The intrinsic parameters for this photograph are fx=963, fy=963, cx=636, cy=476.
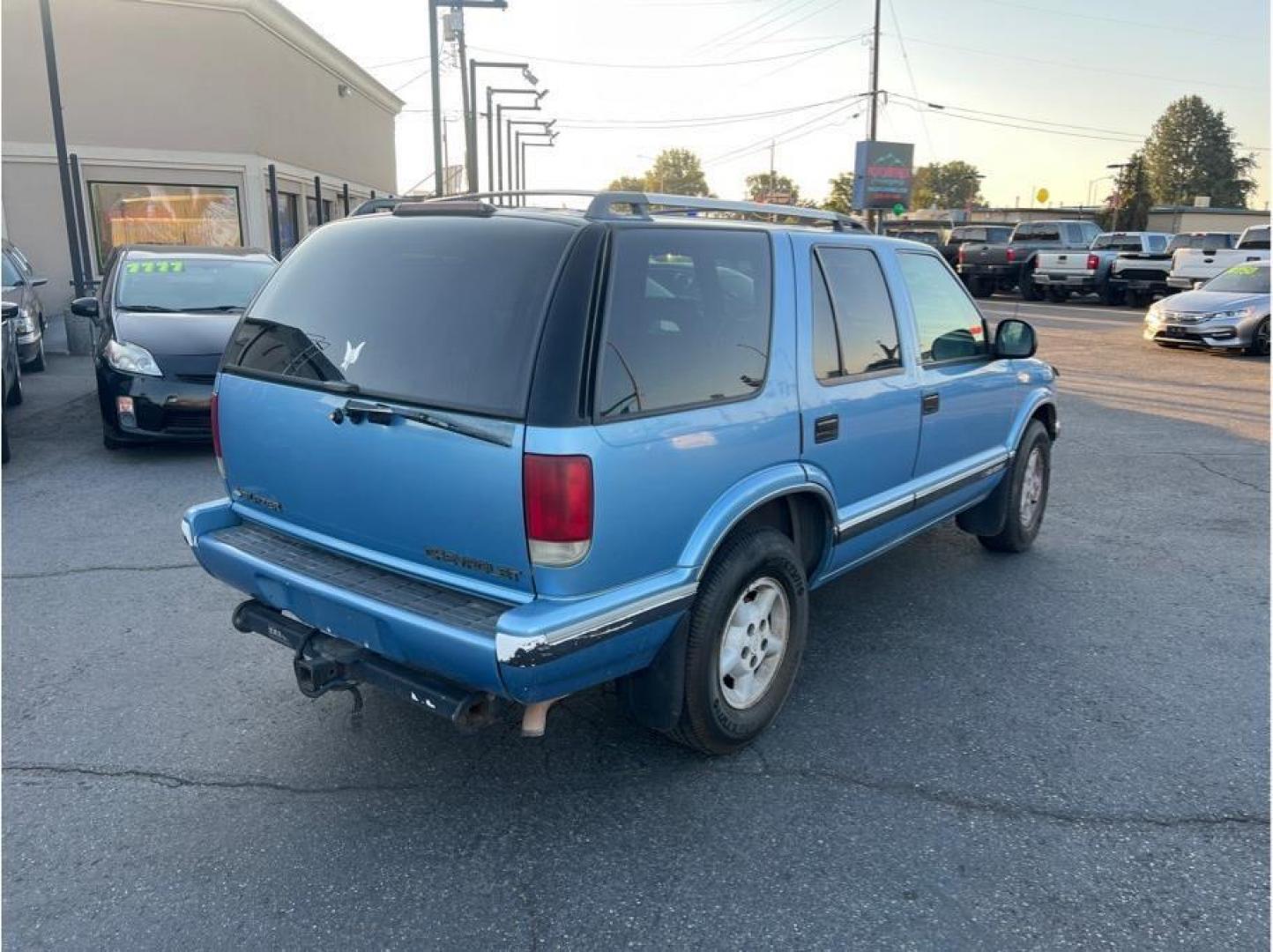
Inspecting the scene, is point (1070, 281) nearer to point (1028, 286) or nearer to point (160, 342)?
point (1028, 286)

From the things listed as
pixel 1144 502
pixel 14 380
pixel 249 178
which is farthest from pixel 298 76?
pixel 1144 502

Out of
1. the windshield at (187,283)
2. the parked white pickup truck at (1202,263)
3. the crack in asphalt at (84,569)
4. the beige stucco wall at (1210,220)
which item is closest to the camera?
the crack in asphalt at (84,569)

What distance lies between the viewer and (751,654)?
11.5 feet

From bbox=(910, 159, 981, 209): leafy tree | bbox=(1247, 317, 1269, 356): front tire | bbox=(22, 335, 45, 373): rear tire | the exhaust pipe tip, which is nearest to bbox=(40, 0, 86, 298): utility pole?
bbox=(22, 335, 45, 373): rear tire

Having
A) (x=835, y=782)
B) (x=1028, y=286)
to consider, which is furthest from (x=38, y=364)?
(x=1028, y=286)

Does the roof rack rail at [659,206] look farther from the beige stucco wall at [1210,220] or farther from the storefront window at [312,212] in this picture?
the beige stucco wall at [1210,220]

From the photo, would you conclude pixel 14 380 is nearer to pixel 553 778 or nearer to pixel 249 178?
pixel 553 778

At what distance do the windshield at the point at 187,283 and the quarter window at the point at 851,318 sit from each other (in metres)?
6.31

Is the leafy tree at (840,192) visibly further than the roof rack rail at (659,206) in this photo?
Yes

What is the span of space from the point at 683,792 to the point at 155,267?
7.90 m

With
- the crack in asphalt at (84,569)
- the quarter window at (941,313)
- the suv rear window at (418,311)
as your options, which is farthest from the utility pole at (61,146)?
the quarter window at (941,313)

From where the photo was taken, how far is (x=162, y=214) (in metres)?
20.9

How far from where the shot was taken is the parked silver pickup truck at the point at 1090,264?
84.3ft

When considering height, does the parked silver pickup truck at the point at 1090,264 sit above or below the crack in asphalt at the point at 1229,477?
above
